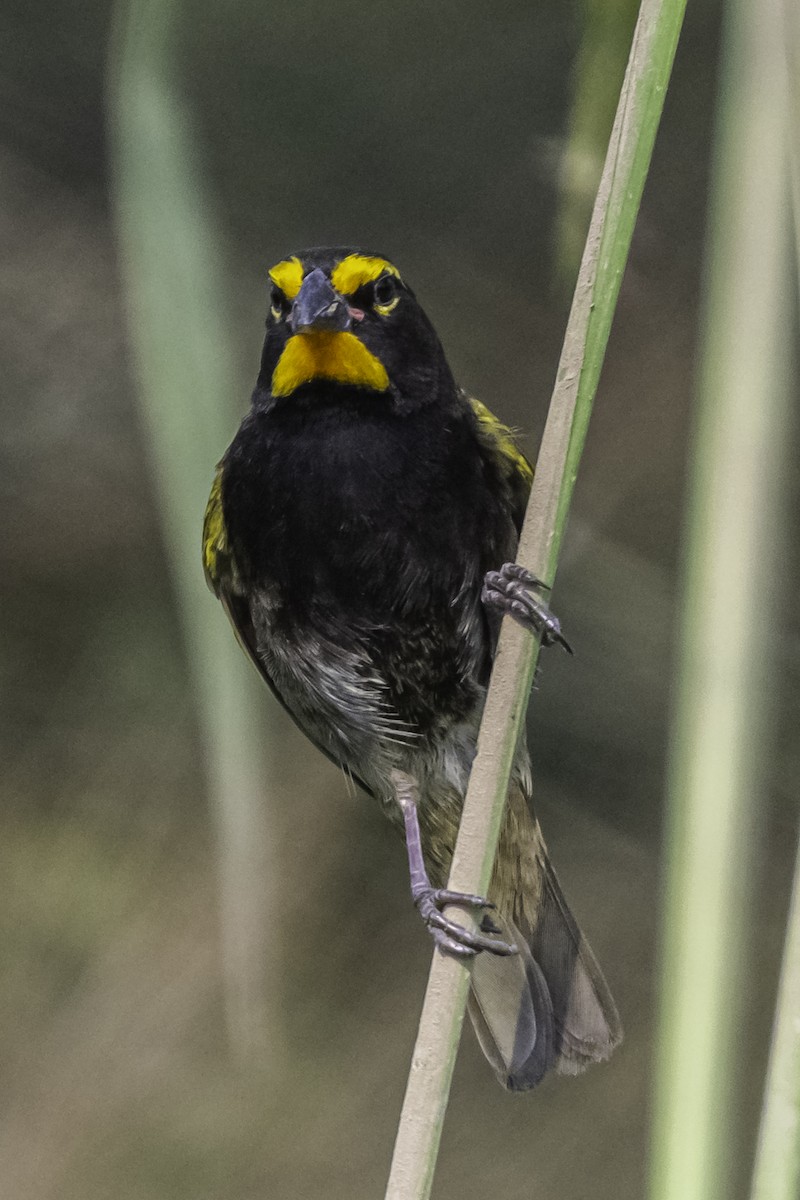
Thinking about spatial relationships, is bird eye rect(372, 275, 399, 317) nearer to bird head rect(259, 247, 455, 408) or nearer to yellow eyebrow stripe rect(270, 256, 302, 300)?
bird head rect(259, 247, 455, 408)

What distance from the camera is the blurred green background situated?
3482 millimetres

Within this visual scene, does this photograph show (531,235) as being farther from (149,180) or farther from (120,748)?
(149,180)

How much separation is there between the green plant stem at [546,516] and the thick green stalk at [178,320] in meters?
0.22

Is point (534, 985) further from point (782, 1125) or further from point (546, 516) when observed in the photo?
point (782, 1125)

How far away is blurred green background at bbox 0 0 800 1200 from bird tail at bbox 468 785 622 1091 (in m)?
0.85

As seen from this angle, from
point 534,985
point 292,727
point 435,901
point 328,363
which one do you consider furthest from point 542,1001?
point 292,727

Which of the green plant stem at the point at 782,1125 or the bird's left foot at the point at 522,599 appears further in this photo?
the bird's left foot at the point at 522,599

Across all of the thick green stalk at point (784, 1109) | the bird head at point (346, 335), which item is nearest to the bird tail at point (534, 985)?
the bird head at point (346, 335)

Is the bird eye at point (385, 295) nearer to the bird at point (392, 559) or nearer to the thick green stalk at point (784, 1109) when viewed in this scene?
the bird at point (392, 559)

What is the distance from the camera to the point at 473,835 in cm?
140

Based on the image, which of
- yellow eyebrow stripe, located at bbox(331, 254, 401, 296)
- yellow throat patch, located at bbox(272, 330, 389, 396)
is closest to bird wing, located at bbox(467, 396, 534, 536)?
yellow throat patch, located at bbox(272, 330, 389, 396)

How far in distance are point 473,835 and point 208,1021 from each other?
10.5 ft

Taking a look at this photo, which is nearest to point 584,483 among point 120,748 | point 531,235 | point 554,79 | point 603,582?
point 603,582

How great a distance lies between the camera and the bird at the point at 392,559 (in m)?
2.20
